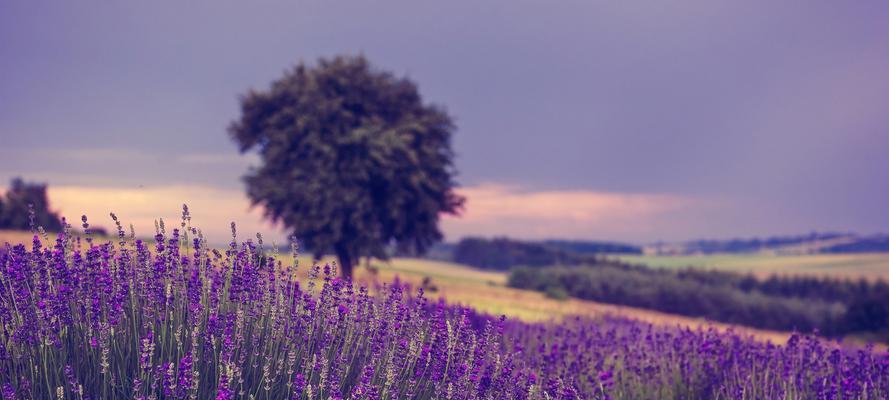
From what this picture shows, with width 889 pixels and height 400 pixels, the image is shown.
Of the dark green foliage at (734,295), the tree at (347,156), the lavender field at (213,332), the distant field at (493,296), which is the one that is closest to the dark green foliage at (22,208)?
the distant field at (493,296)

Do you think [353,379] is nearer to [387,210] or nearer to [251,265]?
[251,265]

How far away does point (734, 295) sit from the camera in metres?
25.7

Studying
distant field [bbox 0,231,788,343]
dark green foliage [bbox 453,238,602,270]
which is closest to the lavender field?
distant field [bbox 0,231,788,343]

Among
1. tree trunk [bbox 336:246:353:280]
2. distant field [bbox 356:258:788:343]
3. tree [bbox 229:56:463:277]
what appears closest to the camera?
distant field [bbox 356:258:788:343]

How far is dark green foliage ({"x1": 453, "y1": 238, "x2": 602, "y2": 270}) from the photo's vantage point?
38719 millimetres

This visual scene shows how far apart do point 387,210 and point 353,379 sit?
53.7 ft

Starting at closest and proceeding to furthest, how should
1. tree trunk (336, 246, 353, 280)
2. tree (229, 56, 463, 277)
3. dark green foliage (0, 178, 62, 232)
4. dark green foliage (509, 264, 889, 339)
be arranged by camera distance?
tree (229, 56, 463, 277), tree trunk (336, 246, 353, 280), dark green foliage (509, 264, 889, 339), dark green foliage (0, 178, 62, 232)

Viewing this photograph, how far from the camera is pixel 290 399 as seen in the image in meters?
4.73

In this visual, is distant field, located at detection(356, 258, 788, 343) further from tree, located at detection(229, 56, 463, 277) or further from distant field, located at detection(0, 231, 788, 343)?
tree, located at detection(229, 56, 463, 277)

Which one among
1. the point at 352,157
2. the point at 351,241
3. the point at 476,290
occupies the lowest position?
the point at 476,290

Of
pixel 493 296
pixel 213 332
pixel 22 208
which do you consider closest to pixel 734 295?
pixel 493 296

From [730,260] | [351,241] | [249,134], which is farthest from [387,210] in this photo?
[730,260]

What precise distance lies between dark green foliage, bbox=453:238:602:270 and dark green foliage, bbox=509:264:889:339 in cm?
732

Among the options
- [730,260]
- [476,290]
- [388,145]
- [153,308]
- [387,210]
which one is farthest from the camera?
[730,260]
